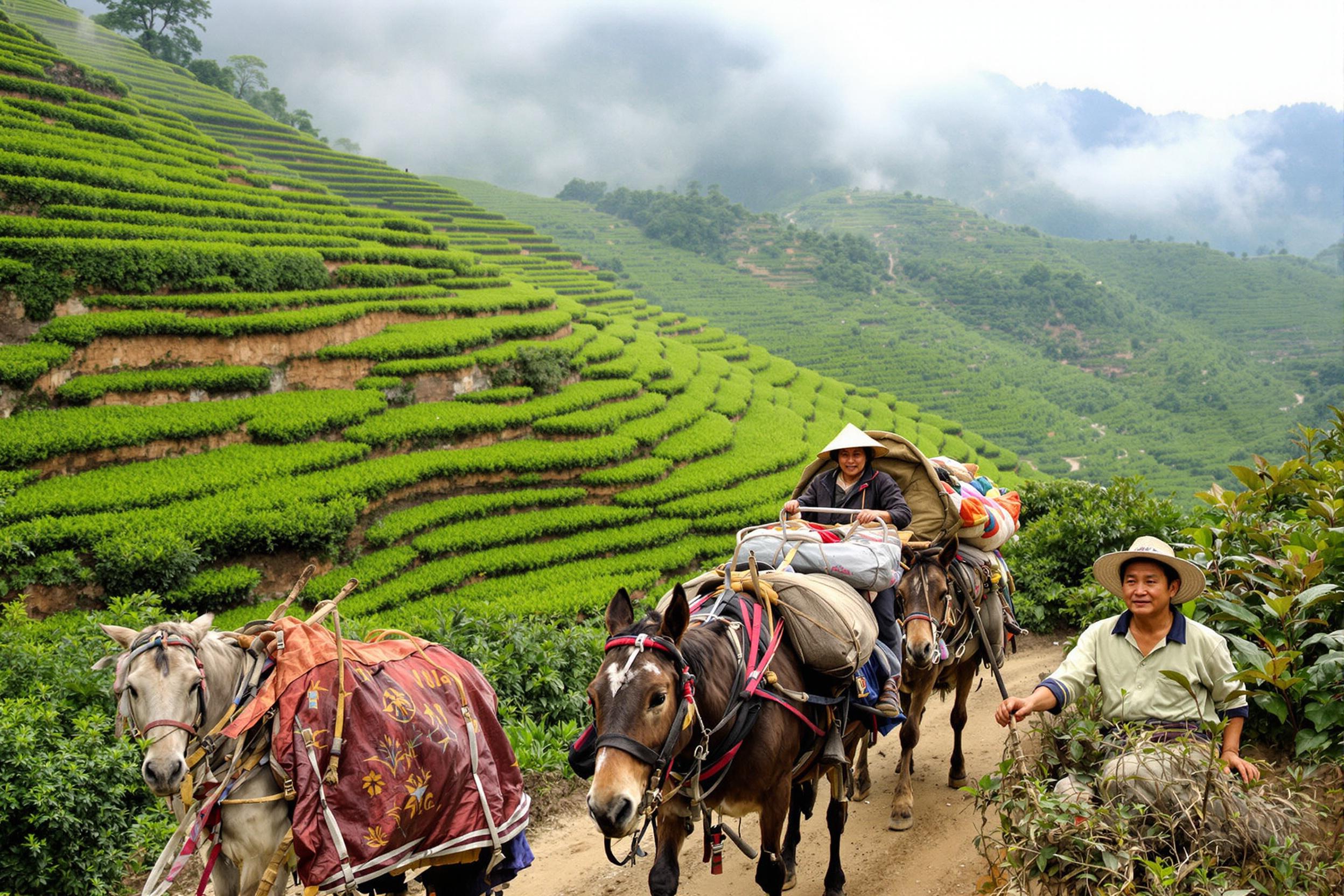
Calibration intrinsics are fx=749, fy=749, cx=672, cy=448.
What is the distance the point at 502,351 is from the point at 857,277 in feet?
173

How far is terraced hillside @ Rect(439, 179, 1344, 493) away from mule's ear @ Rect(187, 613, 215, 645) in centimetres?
4369

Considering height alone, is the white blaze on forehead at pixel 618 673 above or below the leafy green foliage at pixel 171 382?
above

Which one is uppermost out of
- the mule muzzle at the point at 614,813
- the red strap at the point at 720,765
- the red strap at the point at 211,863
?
the mule muzzle at the point at 614,813

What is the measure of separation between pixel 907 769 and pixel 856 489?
1872 mm

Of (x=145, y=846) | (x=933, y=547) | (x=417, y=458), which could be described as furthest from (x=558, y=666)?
(x=417, y=458)

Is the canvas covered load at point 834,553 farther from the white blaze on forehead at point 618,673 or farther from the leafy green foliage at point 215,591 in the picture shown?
the leafy green foliage at point 215,591

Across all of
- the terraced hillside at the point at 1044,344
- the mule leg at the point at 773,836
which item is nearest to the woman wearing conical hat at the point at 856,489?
the mule leg at the point at 773,836

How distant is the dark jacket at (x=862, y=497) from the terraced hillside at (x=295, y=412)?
3.99 meters

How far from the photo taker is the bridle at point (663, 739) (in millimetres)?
2473

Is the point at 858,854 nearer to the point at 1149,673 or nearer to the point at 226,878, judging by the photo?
the point at 1149,673

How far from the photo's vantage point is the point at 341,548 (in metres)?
12.6

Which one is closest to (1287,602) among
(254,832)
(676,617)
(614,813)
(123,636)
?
(676,617)

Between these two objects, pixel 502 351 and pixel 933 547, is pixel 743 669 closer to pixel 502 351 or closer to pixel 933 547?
pixel 933 547

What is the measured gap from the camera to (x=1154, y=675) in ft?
9.86
